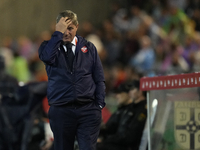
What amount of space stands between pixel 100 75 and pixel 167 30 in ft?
→ 24.5

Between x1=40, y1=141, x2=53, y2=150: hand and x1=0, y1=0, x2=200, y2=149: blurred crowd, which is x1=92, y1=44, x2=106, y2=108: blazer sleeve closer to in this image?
x1=40, y1=141, x2=53, y2=150: hand

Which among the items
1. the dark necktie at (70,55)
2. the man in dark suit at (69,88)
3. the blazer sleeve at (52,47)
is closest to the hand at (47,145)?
the man in dark suit at (69,88)

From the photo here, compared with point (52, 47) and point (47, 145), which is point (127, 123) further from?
point (52, 47)

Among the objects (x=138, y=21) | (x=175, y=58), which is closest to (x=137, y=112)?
(x=175, y=58)

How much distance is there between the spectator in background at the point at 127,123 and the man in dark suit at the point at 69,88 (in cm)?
173

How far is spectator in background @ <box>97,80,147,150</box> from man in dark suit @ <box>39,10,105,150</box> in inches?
68.0

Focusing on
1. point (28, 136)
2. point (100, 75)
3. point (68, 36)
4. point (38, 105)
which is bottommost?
point (28, 136)

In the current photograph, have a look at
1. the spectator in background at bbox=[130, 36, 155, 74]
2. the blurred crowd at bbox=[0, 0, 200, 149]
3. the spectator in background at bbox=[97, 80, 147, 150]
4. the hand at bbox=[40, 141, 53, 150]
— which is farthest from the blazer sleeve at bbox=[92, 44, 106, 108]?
the spectator in background at bbox=[130, 36, 155, 74]

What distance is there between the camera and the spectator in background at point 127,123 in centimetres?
633

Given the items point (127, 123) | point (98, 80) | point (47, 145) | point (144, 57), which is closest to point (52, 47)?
point (98, 80)

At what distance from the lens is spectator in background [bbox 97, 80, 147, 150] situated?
6.33 m

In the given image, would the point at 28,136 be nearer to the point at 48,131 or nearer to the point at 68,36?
the point at 48,131

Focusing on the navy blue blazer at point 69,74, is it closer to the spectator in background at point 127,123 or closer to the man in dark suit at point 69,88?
the man in dark suit at point 69,88

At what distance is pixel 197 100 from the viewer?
5.38 m
